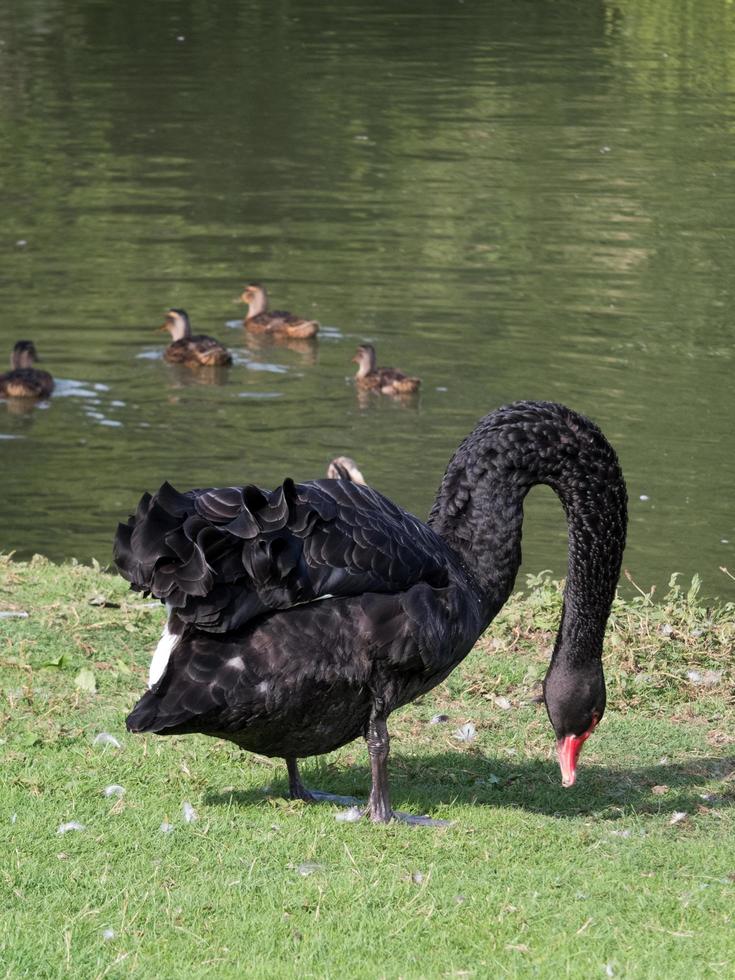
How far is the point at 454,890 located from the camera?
4.63m

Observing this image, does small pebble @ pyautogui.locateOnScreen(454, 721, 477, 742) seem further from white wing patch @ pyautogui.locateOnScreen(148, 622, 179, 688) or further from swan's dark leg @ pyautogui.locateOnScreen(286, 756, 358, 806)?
white wing patch @ pyautogui.locateOnScreen(148, 622, 179, 688)

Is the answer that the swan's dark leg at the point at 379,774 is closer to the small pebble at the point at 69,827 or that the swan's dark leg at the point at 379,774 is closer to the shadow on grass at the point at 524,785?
the shadow on grass at the point at 524,785

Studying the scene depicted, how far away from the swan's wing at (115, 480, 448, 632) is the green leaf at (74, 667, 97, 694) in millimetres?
1888

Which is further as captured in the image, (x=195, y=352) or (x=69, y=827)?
(x=195, y=352)

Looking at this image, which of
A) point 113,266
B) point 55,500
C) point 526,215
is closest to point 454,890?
point 55,500

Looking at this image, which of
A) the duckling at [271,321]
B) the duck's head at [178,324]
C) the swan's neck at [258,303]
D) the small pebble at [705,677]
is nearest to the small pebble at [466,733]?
the small pebble at [705,677]

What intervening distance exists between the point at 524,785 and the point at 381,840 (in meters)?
1.07

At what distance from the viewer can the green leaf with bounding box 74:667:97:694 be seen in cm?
653

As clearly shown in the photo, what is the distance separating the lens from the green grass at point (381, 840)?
4234 mm

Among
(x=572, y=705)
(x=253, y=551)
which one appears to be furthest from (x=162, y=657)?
(x=572, y=705)

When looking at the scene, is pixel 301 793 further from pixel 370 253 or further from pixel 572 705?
pixel 370 253

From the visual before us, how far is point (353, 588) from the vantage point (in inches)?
194

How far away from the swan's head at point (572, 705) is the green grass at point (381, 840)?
268 millimetres

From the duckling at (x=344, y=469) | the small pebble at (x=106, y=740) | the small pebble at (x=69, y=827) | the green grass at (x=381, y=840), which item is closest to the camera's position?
the green grass at (x=381, y=840)
